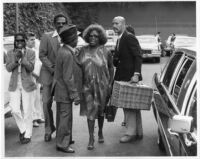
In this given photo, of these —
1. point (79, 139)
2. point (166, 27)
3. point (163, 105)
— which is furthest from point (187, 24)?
point (163, 105)

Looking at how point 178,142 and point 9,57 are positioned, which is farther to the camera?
point 9,57

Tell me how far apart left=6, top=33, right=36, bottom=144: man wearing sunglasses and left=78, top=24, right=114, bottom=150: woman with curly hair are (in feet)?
2.73

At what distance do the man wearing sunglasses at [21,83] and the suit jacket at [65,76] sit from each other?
0.67 metres

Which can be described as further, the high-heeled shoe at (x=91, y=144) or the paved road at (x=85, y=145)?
the high-heeled shoe at (x=91, y=144)

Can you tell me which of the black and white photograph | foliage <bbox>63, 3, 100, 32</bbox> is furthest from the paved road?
foliage <bbox>63, 3, 100, 32</bbox>

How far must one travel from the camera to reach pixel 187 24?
18.3m

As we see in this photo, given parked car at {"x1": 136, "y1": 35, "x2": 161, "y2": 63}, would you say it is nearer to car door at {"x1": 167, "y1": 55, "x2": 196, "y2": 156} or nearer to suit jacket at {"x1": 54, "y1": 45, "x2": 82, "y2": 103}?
suit jacket at {"x1": 54, "y1": 45, "x2": 82, "y2": 103}

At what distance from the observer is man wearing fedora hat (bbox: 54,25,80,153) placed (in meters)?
4.99

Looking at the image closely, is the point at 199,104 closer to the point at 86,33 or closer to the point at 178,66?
the point at 178,66

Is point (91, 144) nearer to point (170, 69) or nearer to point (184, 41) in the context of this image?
point (170, 69)

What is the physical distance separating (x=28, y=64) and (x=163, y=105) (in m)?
2.26

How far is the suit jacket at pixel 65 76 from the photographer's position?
497 cm

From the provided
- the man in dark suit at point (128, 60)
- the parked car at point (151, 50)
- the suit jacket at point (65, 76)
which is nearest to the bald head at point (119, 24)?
the man in dark suit at point (128, 60)

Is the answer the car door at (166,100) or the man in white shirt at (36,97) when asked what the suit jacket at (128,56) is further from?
the man in white shirt at (36,97)
